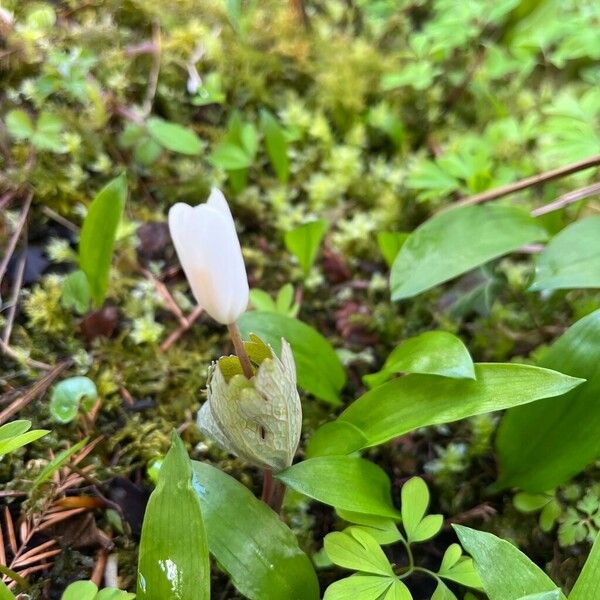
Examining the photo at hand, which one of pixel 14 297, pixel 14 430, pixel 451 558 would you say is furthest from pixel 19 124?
pixel 451 558

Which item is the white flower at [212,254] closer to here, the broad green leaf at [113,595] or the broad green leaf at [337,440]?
the broad green leaf at [337,440]

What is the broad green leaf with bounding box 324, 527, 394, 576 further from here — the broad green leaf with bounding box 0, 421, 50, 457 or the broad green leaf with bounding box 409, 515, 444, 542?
the broad green leaf with bounding box 0, 421, 50, 457

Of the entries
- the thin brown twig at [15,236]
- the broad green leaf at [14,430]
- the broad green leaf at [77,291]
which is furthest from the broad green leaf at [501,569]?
the thin brown twig at [15,236]

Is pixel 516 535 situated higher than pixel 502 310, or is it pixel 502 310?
pixel 502 310

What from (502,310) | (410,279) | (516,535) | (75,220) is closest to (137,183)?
(75,220)

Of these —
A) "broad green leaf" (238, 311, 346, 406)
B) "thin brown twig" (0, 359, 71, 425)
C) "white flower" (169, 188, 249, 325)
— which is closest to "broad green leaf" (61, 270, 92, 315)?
"thin brown twig" (0, 359, 71, 425)

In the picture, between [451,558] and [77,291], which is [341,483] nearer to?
[451,558]

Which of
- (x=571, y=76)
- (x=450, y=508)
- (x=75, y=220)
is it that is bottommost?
(x=450, y=508)

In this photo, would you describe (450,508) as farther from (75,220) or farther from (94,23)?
(94,23)
